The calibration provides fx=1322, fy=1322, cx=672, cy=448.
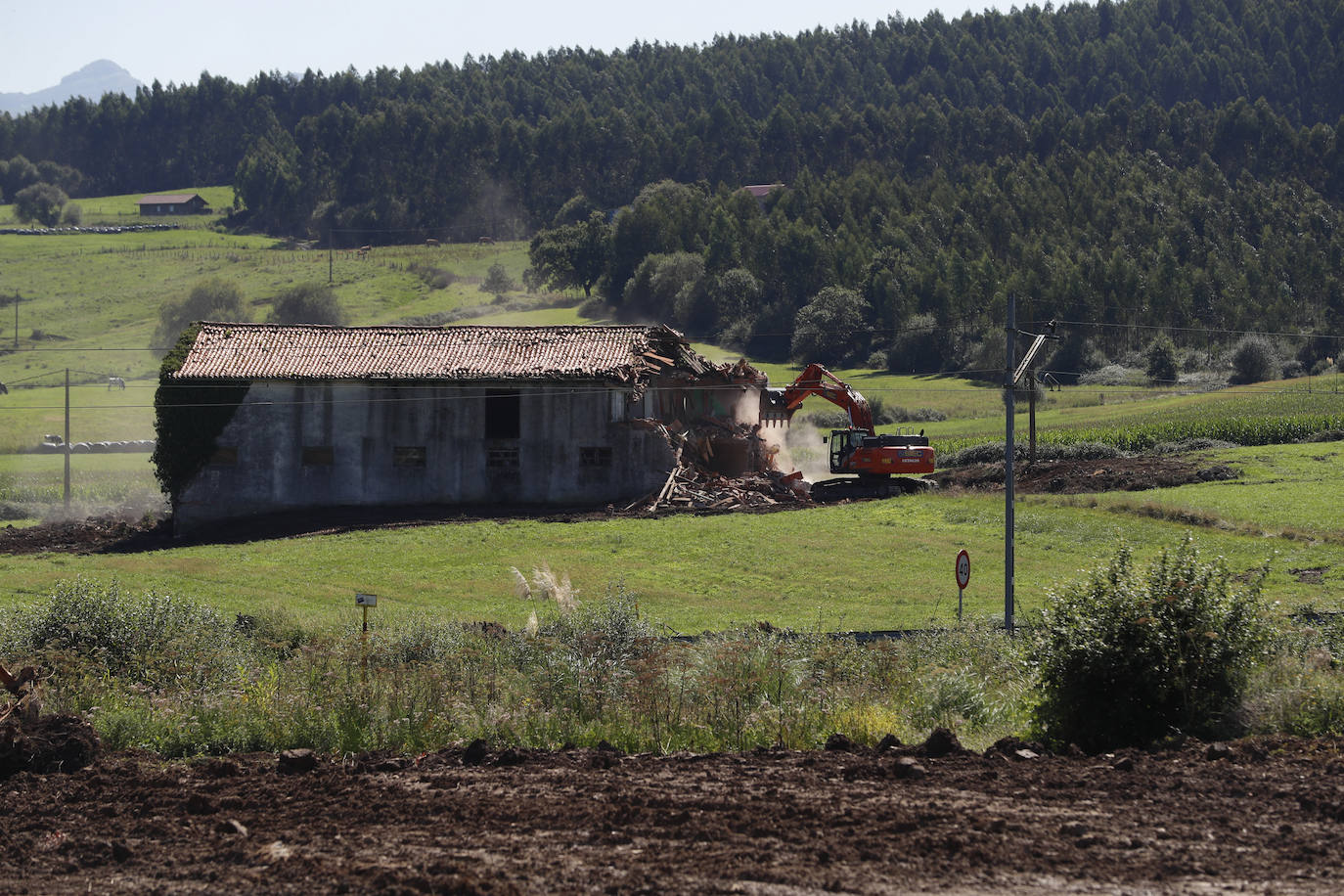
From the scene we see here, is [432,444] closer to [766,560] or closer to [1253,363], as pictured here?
[766,560]

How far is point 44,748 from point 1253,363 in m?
81.1

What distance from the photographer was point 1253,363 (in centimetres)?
8206

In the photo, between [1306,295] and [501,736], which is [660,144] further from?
[501,736]

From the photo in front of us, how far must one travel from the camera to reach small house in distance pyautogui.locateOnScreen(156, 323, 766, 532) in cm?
4181

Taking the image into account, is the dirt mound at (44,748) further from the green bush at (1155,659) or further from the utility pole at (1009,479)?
the utility pole at (1009,479)

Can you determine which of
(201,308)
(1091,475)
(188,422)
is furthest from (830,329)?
(188,422)

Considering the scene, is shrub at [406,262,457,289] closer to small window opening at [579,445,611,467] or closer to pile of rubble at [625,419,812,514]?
pile of rubble at [625,419,812,514]

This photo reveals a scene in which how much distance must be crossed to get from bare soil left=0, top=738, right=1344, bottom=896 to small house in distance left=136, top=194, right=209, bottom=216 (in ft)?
565

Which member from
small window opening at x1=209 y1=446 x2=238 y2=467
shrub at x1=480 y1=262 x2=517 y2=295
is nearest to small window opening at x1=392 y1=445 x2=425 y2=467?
small window opening at x1=209 y1=446 x2=238 y2=467

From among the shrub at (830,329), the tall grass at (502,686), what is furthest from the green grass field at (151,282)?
the tall grass at (502,686)

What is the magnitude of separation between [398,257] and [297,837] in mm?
131936

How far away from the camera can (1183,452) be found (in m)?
51.1

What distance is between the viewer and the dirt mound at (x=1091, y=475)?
143ft

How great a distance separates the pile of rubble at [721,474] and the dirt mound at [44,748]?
2679cm
